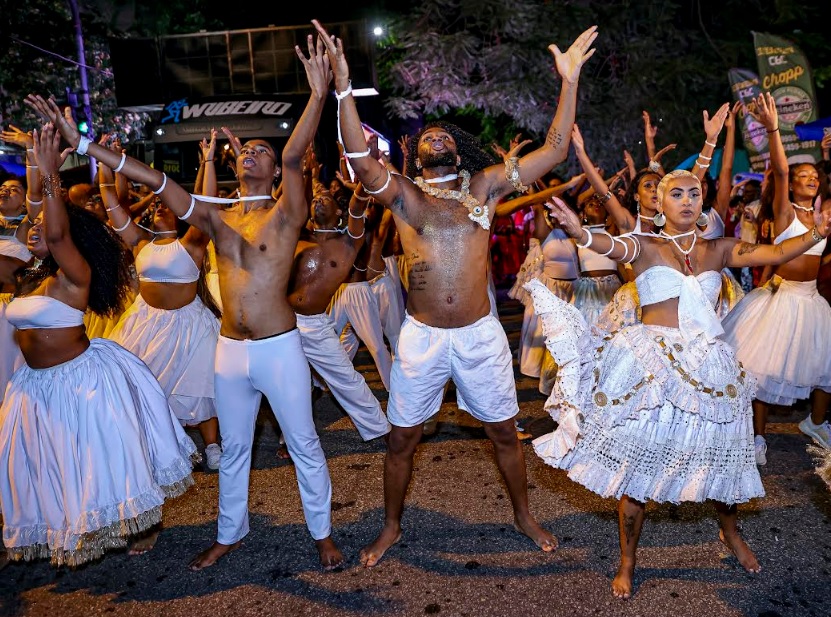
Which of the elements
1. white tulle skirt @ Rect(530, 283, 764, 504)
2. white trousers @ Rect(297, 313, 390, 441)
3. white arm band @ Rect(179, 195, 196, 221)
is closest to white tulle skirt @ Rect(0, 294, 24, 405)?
white trousers @ Rect(297, 313, 390, 441)

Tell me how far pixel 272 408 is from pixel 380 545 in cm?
105

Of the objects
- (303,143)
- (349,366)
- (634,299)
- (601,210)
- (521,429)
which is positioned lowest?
(521,429)

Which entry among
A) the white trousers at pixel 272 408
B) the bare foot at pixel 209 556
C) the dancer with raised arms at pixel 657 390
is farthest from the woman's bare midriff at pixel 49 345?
the dancer with raised arms at pixel 657 390

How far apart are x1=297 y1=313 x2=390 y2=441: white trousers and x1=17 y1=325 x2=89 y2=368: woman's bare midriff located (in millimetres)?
1923

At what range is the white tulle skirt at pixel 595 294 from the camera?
7.32 meters

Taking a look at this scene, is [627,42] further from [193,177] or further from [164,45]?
[164,45]

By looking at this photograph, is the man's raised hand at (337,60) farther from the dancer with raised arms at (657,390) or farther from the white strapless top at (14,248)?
the white strapless top at (14,248)

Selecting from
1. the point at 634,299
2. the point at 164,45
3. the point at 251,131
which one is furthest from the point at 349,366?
the point at 164,45

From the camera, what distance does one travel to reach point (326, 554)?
4312 mm

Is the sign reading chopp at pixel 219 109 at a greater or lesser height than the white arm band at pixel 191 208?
greater

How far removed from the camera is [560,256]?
777cm

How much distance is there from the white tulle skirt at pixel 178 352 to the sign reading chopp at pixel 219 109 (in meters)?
7.48

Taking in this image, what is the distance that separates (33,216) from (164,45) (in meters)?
17.1

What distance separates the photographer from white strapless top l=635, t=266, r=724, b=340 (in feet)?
12.5
